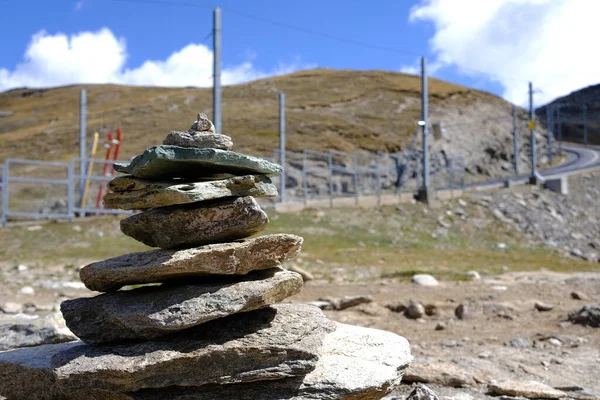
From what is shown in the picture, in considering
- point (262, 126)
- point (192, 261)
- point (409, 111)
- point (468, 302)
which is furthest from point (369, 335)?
point (409, 111)

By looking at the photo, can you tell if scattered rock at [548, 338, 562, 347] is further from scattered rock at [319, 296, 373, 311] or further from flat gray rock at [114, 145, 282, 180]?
flat gray rock at [114, 145, 282, 180]

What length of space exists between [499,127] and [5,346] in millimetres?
68488

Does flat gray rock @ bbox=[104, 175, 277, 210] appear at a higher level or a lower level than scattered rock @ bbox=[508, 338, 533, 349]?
higher

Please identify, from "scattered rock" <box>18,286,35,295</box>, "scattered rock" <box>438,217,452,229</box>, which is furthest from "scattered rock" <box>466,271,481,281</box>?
"scattered rock" <box>438,217,452,229</box>

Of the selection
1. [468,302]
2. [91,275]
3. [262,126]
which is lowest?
[468,302]

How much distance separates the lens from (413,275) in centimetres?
1529

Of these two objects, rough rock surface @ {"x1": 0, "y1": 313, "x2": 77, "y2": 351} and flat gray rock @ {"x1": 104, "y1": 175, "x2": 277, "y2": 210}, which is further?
rough rock surface @ {"x1": 0, "y1": 313, "x2": 77, "y2": 351}

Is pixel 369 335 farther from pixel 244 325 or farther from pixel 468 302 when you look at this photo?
pixel 468 302

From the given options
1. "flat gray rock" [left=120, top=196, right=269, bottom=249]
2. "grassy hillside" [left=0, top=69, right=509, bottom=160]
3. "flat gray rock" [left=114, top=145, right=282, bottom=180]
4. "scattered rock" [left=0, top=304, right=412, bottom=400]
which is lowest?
"scattered rock" [left=0, top=304, right=412, bottom=400]

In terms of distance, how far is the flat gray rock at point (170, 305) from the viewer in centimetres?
Answer: 502

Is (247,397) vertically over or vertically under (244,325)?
under

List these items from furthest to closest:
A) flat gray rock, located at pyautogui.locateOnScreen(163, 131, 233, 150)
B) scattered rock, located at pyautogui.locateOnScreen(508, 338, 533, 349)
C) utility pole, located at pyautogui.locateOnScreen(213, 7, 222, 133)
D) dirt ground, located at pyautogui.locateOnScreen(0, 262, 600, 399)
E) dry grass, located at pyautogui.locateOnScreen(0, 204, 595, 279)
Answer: utility pole, located at pyautogui.locateOnScreen(213, 7, 222, 133) < dry grass, located at pyautogui.locateOnScreen(0, 204, 595, 279) < scattered rock, located at pyautogui.locateOnScreen(508, 338, 533, 349) < dirt ground, located at pyautogui.locateOnScreen(0, 262, 600, 399) < flat gray rock, located at pyautogui.locateOnScreen(163, 131, 233, 150)

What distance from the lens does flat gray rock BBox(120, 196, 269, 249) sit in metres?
5.37

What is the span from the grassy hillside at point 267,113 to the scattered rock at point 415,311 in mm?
37452
